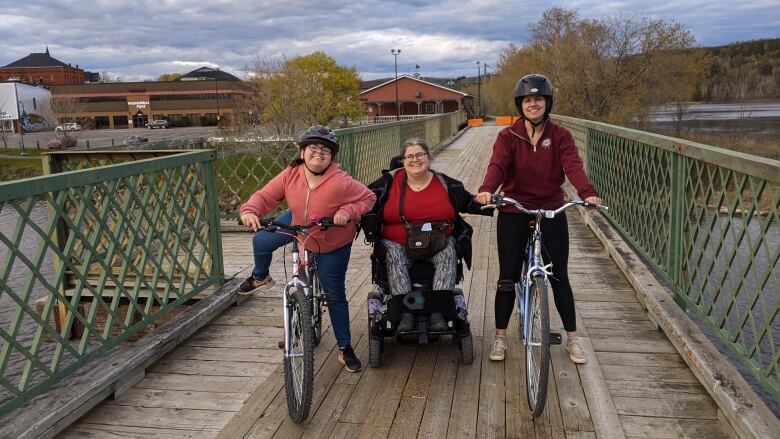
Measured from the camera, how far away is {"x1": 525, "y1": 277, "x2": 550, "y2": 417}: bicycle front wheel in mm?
2830

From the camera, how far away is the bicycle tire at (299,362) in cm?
291

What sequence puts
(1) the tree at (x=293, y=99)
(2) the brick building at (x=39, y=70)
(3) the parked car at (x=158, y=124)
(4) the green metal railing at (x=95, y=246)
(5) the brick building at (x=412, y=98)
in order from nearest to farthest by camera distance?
1. (4) the green metal railing at (x=95, y=246)
2. (1) the tree at (x=293, y=99)
3. (3) the parked car at (x=158, y=124)
4. (5) the brick building at (x=412, y=98)
5. (2) the brick building at (x=39, y=70)

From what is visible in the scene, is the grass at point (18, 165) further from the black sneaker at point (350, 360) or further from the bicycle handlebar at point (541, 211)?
the bicycle handlebar at point (541, 211)

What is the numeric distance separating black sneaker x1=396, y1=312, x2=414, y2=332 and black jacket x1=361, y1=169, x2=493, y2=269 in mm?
427

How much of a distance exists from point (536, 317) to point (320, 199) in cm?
119

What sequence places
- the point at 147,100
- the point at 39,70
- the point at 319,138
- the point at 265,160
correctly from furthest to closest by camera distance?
the point at 39,70 < the point at 147,100 < the point at 265,160 < the point at 319,138

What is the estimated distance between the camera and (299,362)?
10.1ft

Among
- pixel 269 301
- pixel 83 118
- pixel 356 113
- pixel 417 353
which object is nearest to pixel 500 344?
pixel 417 353

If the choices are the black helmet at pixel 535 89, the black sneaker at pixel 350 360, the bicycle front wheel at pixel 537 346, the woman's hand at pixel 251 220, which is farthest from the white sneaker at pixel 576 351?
the woman's hand at pixel 251 220

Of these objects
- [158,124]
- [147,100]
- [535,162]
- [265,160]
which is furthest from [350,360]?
[147,100]

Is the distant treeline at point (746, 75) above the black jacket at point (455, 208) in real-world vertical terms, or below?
above

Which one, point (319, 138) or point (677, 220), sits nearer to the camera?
point (319, 138)

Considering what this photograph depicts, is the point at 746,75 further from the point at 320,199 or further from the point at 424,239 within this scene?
the point at 320,199

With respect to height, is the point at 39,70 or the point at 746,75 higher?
the point at 39,70
